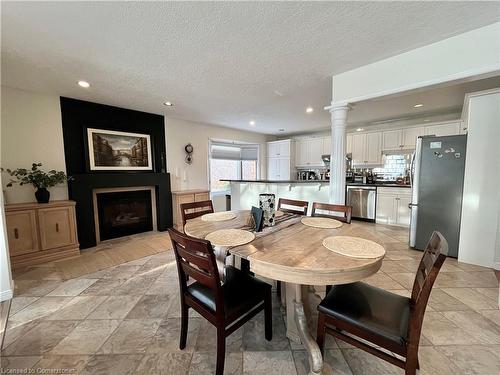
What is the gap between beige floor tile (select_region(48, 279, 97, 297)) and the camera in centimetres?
213

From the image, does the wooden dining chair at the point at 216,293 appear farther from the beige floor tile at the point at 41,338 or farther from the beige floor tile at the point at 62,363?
the beige floor tile at the point at 41,338

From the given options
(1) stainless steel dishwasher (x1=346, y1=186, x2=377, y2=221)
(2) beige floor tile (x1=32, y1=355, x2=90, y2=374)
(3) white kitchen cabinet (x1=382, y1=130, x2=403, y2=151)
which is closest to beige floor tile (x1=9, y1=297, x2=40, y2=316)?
(2) beige floor tile (x1=32, y1=355, x2=90, y2=374)

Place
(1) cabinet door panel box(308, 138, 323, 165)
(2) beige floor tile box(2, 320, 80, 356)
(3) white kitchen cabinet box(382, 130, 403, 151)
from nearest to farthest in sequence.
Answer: (2) beige floor tile box(2, 320, 80, 356), (3) white kitchen cabinet box(382, 130, 403, 151), (1) cabinet door panel box(308, 138, 323, 165)

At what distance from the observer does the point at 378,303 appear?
4.02 ft

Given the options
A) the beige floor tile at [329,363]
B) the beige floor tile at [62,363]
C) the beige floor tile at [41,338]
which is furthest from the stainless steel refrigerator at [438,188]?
the beige floor tile at [41,338]

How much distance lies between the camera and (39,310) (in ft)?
6.12

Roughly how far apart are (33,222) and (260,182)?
3.44m

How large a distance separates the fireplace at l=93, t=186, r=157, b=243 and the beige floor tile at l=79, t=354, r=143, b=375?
9.18 ft

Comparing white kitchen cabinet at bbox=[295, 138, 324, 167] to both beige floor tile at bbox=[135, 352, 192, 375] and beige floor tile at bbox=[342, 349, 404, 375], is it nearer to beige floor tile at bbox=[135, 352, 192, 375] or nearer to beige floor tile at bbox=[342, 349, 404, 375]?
beige floor tile at bbox=[342, 349, 404, 375]

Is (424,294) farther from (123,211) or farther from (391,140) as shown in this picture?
(391,140)

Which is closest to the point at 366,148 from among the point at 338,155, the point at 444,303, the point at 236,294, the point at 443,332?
the point at 338,155

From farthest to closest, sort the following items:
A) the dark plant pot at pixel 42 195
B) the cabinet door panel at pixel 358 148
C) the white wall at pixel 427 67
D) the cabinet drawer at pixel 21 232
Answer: the cabinet door panel at pixel 358 148 → the dark plant pot at pixel 42 195 → the cabinet drawer at pixel 21 232 → the white wall at pixel 427 67

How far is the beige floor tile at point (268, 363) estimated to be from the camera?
4.22 feet

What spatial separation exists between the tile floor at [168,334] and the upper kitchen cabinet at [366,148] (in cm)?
316
